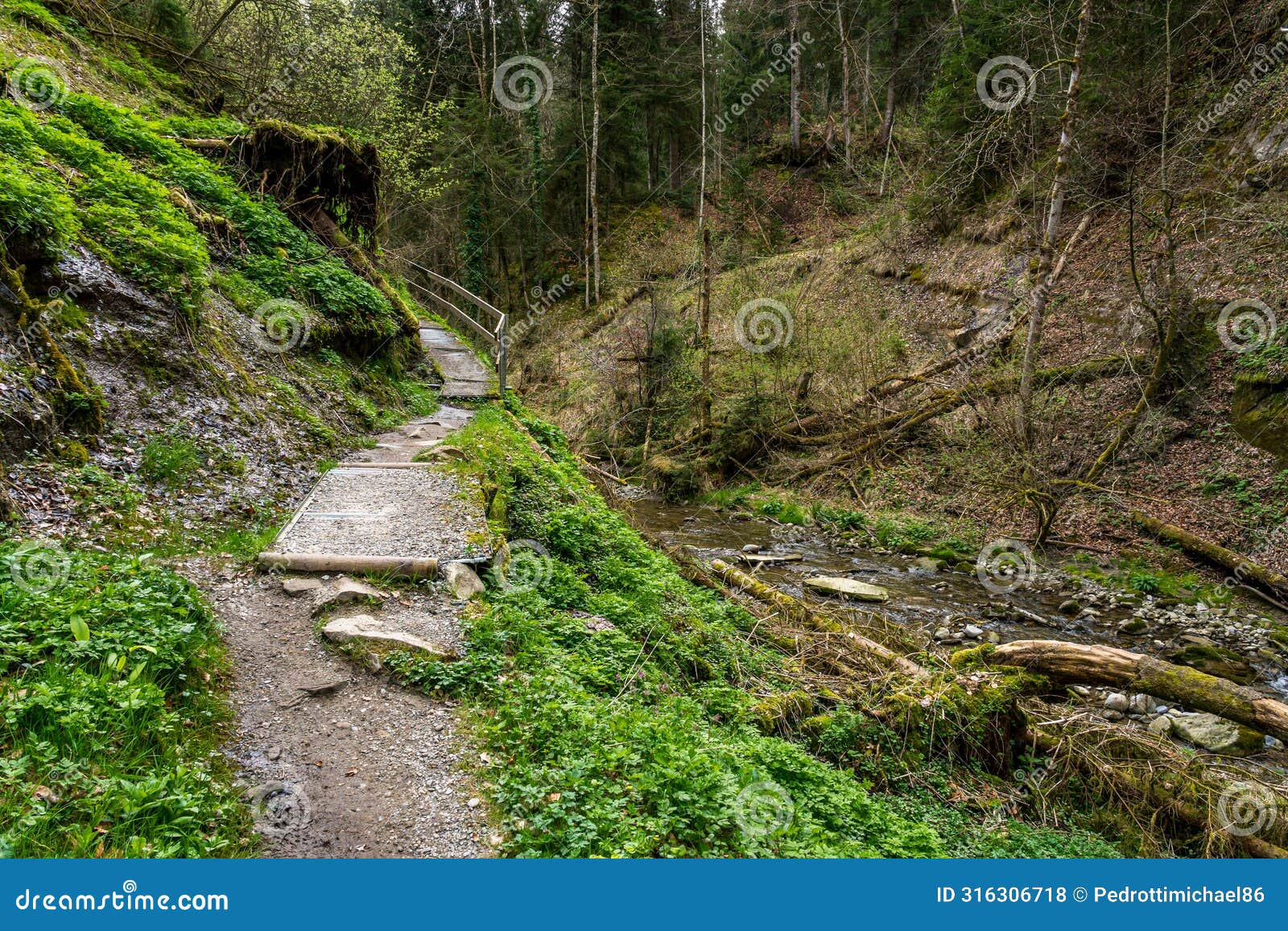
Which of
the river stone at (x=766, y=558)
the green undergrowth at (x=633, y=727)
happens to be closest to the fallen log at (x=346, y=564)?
the green undergrowth at (x=633, y=727)

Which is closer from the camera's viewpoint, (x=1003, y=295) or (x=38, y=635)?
(x=38, y=635)

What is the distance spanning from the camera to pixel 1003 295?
15.3m

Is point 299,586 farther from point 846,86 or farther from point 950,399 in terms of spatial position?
point 846,86

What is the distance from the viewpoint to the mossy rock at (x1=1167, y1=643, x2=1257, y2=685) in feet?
→ 23.4

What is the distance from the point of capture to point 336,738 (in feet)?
11.7

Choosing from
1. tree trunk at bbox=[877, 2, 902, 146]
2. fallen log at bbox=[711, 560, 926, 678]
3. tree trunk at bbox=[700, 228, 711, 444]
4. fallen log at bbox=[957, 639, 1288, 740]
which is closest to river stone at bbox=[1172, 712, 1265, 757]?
fallen log at bbox=[957, 639, 1288, 740]

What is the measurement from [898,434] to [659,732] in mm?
12030

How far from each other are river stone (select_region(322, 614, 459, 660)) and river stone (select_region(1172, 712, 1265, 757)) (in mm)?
6554

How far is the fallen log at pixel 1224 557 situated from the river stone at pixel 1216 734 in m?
3.65

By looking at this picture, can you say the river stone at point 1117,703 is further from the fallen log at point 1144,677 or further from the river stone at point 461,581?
the river stone at point 461,581

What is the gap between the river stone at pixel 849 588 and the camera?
9477 millimetres

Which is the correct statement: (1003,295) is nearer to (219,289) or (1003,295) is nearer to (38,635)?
(219,289)

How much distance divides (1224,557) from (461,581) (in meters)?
10.3

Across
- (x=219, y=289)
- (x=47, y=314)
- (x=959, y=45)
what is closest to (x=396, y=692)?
(x=47, y=314)
